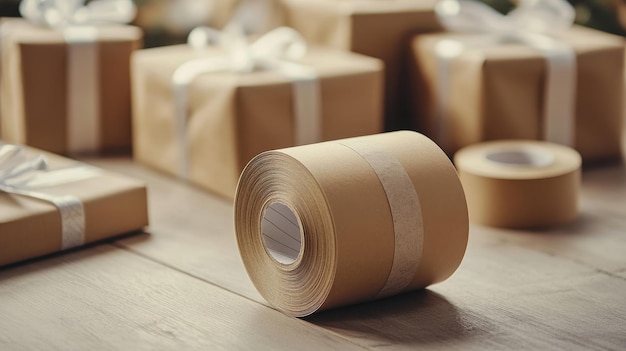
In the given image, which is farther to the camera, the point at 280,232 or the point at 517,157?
the point at 517,157

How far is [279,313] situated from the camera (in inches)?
61.1

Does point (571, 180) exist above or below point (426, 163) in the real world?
below

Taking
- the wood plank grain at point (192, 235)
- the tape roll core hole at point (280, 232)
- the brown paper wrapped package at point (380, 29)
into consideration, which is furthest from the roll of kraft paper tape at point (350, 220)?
the brown paper wrapped package at point (380, 29)

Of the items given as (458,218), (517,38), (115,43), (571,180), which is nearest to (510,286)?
(458,218)

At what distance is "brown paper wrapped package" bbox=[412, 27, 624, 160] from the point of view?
2.19 m

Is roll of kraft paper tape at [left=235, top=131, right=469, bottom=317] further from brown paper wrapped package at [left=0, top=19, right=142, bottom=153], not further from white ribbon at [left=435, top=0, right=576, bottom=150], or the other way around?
brown paper wrapped package at [left=0, top=19, right=142, bottom=153]

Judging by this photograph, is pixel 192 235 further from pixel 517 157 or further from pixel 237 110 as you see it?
pixel 517 157

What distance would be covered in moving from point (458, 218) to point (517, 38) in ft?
2.94

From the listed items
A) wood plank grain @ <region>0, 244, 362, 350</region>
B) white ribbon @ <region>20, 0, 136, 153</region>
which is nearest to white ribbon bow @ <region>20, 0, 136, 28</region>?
white ribbon @ <region>20, 0, 136, 153</region>

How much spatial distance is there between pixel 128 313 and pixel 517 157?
0.89m

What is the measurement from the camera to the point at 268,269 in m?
1.57

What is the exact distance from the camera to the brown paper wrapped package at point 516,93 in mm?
2189

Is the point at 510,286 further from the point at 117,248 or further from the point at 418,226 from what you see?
the point at 117,248

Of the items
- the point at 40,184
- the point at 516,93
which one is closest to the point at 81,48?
the point at 40,184
